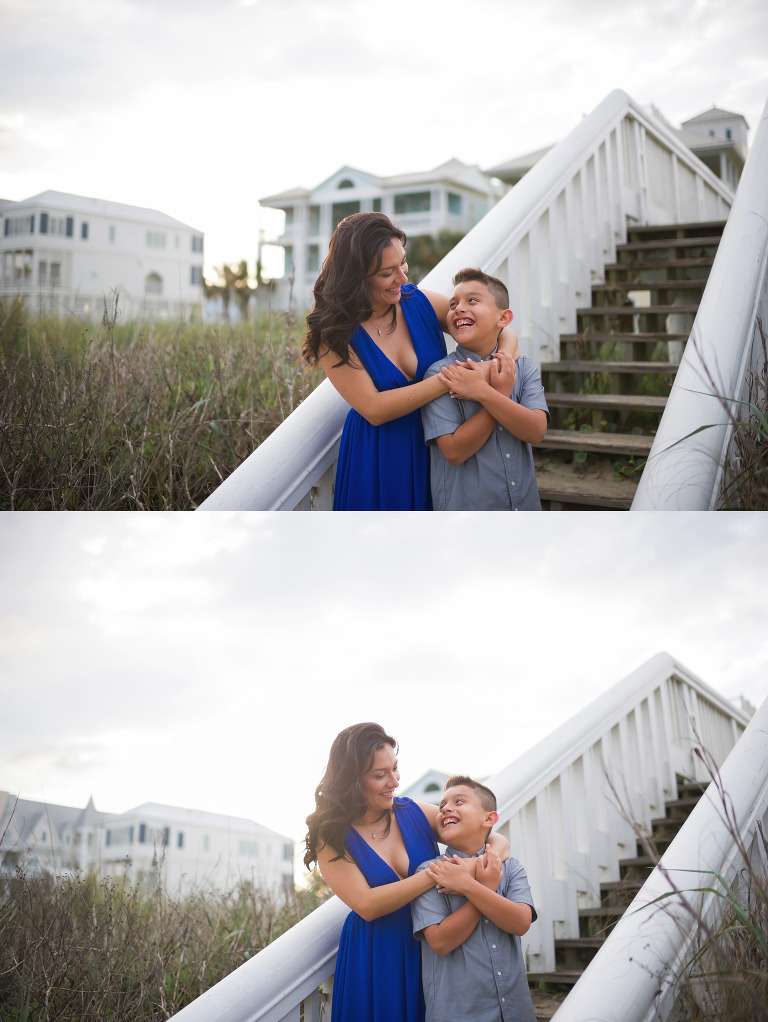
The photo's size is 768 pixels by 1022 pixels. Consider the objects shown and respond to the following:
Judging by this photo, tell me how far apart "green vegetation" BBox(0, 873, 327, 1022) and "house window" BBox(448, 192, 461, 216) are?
101 feet

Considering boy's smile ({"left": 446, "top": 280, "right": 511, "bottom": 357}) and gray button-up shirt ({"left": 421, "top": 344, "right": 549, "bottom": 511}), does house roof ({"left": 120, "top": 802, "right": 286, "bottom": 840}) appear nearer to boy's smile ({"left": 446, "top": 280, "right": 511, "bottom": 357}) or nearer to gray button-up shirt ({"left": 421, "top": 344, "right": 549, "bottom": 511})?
gray button-up shirt ({"left": 421, "top": 344, "right": 549, "bottom": 511})

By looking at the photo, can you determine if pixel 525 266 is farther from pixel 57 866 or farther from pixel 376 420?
pixel 57 866

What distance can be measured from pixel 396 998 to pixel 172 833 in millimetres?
2534

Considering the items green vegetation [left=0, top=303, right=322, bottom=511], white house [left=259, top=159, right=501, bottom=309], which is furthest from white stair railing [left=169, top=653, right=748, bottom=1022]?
white house [left=259, top=159, right=501, bottom=309]

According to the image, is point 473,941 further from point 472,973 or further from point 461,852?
point 461,852

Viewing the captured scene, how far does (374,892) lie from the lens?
6.51 ft

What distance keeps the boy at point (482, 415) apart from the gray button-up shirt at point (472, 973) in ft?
3.73

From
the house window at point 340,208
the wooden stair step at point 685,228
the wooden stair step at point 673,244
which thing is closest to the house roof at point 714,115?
the wooden stair step at point 685,228

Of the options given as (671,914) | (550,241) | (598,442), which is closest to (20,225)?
(550,241)

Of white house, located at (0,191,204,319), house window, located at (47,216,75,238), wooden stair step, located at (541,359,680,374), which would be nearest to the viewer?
wooden stair step, located at (541,359,680,374)

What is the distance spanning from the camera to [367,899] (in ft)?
6.51

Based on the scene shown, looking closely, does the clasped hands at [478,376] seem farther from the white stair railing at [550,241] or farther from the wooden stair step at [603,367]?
the wooden stair step at [603,367]

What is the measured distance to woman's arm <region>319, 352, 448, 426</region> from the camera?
A: 2336mm

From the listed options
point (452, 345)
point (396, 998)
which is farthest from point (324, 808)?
point (452, 345)
